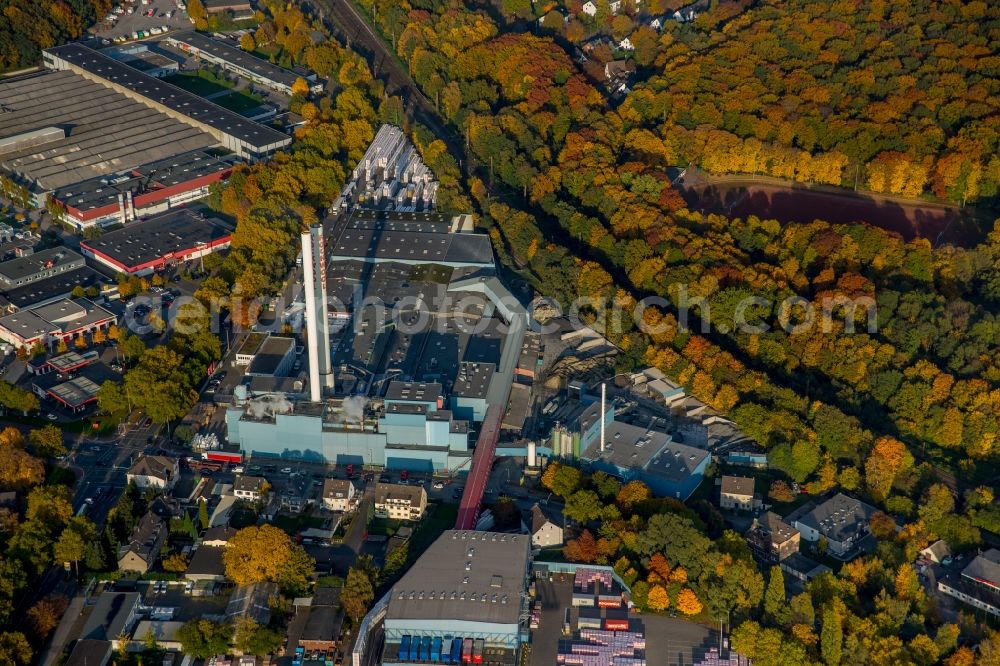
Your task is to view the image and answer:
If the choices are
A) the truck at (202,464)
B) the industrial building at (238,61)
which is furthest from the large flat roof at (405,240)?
the industrial building at (238,61)

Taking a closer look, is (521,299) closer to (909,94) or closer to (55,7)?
(909,94)

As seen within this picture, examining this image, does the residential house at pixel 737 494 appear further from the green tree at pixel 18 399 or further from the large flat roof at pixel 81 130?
the large flat roof at pixel 81 130

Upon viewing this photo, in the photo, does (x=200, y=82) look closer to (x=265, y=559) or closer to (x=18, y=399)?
(x=18, y=399)

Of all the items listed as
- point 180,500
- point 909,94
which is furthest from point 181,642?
point 909,94

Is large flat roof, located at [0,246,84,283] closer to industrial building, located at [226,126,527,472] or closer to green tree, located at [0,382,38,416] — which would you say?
green tree, located at [0,382,38,416]

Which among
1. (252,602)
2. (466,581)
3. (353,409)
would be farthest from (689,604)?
(353,409)
